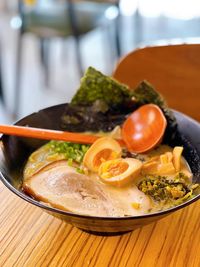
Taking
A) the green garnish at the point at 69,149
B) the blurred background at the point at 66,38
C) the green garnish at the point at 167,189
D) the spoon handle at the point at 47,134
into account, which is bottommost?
the blurred background at the point at 66,38

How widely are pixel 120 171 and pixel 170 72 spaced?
48cm

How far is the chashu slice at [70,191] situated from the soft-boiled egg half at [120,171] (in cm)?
2

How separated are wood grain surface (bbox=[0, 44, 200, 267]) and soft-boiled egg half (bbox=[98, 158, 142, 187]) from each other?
9 centimetres

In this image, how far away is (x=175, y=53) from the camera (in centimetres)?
116

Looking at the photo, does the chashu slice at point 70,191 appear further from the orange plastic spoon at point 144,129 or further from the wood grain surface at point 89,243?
the orange plastic spoon at point 144,129

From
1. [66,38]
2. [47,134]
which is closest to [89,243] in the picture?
[47,134]

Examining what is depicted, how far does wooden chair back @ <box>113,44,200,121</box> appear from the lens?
1156 millimetres

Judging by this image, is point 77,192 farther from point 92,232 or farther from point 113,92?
point 113,92

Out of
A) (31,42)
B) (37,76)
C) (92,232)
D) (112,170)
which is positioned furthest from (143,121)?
(31,42)

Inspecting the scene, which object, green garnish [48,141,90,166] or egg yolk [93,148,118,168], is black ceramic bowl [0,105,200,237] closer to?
green garnish [48,141,90,166]

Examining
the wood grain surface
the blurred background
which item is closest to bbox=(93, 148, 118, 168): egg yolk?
the wood grain surface

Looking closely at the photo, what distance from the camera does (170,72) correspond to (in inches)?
46.6

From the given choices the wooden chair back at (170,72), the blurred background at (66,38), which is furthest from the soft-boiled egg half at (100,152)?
the blurred background at (66,38)

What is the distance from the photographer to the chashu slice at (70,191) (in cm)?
71
